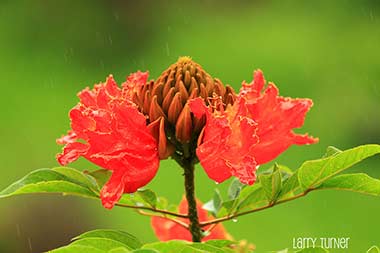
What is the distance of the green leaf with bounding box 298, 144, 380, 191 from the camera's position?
77 cm

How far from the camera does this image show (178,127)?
84cm

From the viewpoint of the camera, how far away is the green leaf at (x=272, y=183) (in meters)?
0.83

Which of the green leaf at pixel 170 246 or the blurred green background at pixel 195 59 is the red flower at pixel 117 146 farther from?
the blurred green background at pixel 195 59

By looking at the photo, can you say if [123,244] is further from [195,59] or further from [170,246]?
[195,59]

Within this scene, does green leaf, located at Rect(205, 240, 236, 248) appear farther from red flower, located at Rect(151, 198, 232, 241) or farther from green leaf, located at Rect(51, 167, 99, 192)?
red flower, located at Rect(151, 198, 232, 241)

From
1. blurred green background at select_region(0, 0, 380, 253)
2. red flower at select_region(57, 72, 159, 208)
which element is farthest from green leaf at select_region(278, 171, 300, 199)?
blurred green background at select_region(0, 0, 380, 253)

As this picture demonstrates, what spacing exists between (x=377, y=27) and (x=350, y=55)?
0.45 meters

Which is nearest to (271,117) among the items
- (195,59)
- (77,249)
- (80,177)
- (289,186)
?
(289,186)

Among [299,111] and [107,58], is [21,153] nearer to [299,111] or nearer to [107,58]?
[107,58]

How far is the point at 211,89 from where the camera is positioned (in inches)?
33.8

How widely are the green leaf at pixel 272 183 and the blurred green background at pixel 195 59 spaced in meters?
2.56

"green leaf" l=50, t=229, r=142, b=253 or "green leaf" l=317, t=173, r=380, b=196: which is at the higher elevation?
"green leaf" l=317, t=173, r=380, b=196

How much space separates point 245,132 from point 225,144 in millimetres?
20

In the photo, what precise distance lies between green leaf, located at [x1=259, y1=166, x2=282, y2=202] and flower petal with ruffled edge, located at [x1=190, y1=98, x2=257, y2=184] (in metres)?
0.02
